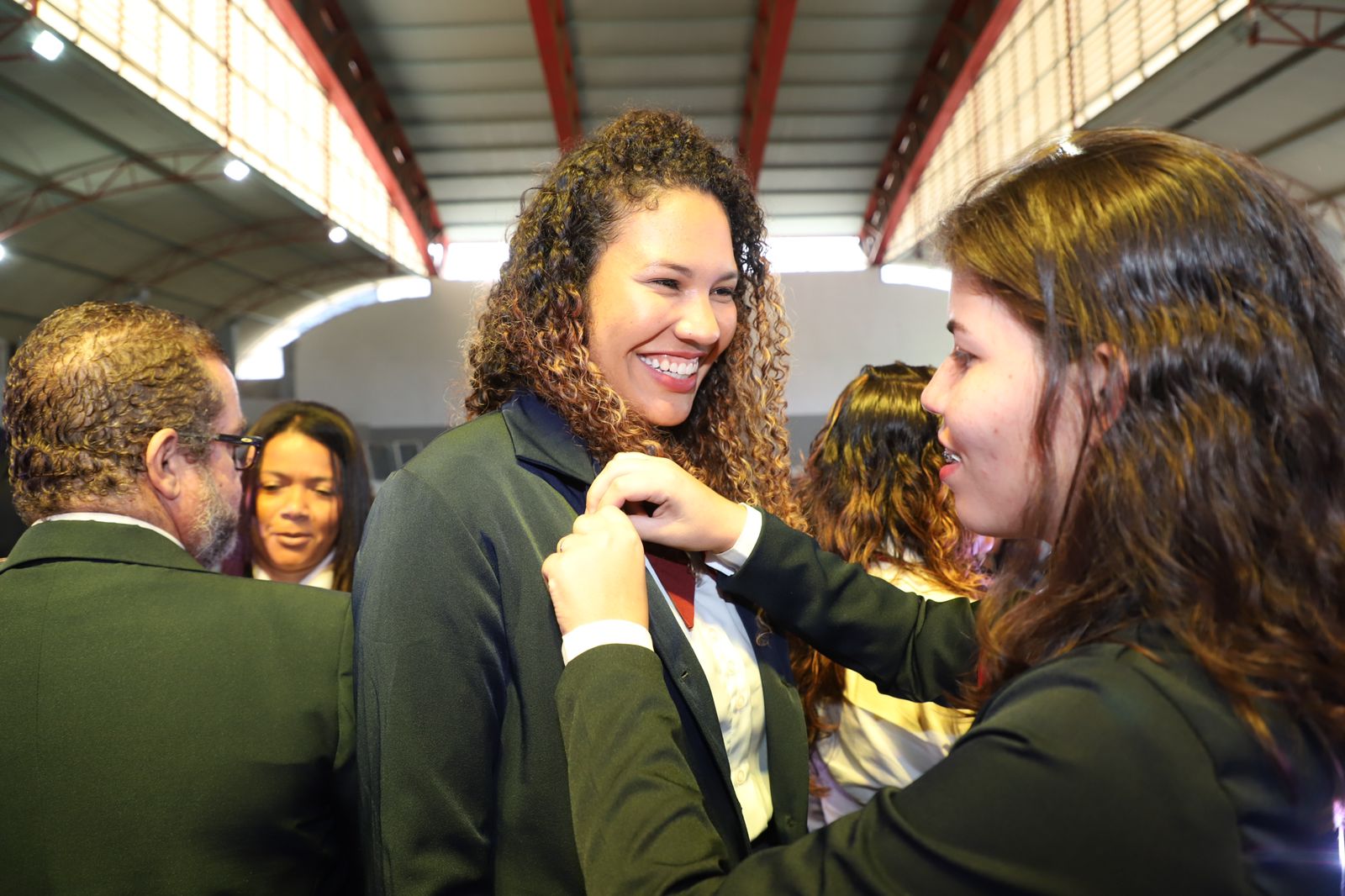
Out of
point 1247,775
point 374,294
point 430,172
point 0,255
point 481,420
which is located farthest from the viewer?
point 430,172

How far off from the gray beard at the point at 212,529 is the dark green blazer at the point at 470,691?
0.63m

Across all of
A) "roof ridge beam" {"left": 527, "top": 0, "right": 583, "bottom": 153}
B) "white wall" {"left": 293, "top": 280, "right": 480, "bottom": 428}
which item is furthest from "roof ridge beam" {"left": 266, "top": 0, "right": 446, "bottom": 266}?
"white wall" {"left": 293, "top": 280, "right": 480, "bottom": 428}

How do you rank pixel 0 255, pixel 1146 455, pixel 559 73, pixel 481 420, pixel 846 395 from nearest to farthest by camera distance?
pixel 1146 455, pixel 481 420, pixel 846 395, pixel 0 255, pixel 559 73

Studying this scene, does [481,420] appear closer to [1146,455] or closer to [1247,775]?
[1146,455]

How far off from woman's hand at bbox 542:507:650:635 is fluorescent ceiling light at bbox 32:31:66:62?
4378 mm

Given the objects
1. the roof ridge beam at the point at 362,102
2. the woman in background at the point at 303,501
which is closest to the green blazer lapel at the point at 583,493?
the woman in background at the point at 303,501

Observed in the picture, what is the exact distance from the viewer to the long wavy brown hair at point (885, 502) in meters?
2.02

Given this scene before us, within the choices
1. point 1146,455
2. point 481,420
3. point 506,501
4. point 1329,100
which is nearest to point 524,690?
point 506,501

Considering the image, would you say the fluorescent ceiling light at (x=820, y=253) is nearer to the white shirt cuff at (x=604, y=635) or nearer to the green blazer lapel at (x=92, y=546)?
the green blazer lapel at (x=92, y=546)

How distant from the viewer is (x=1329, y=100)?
435cm

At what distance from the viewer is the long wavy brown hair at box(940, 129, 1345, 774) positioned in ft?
2.58

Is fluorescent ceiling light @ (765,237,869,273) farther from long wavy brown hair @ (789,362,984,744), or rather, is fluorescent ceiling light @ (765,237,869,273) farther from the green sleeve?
the green sleeve

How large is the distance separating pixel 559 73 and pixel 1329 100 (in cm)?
578

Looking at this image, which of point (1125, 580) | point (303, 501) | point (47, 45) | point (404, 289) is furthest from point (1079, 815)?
point (404, 289)
